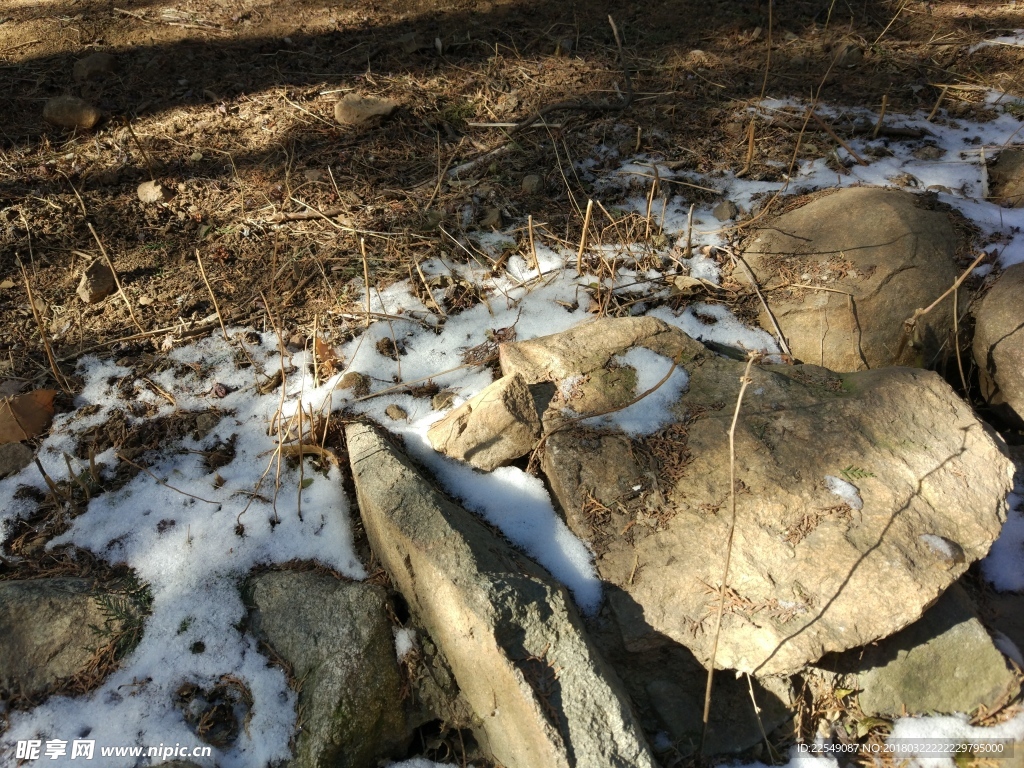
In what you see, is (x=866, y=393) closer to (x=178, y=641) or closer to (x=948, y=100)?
(x=178, y=641)

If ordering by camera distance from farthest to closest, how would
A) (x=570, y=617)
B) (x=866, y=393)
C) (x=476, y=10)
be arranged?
(x=476, y=10) → (x=866, y=393) → (x=570, y=617)

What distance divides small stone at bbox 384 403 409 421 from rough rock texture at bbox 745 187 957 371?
2.07 m

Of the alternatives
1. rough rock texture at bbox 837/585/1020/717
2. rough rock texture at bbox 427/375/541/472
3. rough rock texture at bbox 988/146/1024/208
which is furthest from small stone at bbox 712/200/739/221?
rough rock texture at bbox 837/585/1020/717

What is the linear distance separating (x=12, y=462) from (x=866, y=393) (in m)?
3.93

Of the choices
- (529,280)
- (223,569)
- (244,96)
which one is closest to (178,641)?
(223,569)

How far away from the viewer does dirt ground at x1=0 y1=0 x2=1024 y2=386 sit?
3852 mm

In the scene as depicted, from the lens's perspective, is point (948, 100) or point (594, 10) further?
point (594, 10)

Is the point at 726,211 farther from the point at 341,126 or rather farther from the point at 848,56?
the point at 341,126

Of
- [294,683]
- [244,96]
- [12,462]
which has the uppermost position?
[244,96]

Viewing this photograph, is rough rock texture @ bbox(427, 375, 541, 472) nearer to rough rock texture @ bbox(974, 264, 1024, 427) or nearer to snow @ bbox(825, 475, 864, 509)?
snow @ bbox(825, 475, 864, 509)

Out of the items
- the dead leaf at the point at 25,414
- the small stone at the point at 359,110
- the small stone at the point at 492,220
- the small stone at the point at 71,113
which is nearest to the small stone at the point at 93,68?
the small stone at the point at 71,113

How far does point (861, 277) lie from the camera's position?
366 cm

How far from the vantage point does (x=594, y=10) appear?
6.05 m

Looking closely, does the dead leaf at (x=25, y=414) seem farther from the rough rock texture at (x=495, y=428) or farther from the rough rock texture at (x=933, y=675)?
the rough rock texture at (x=933, y=675)
